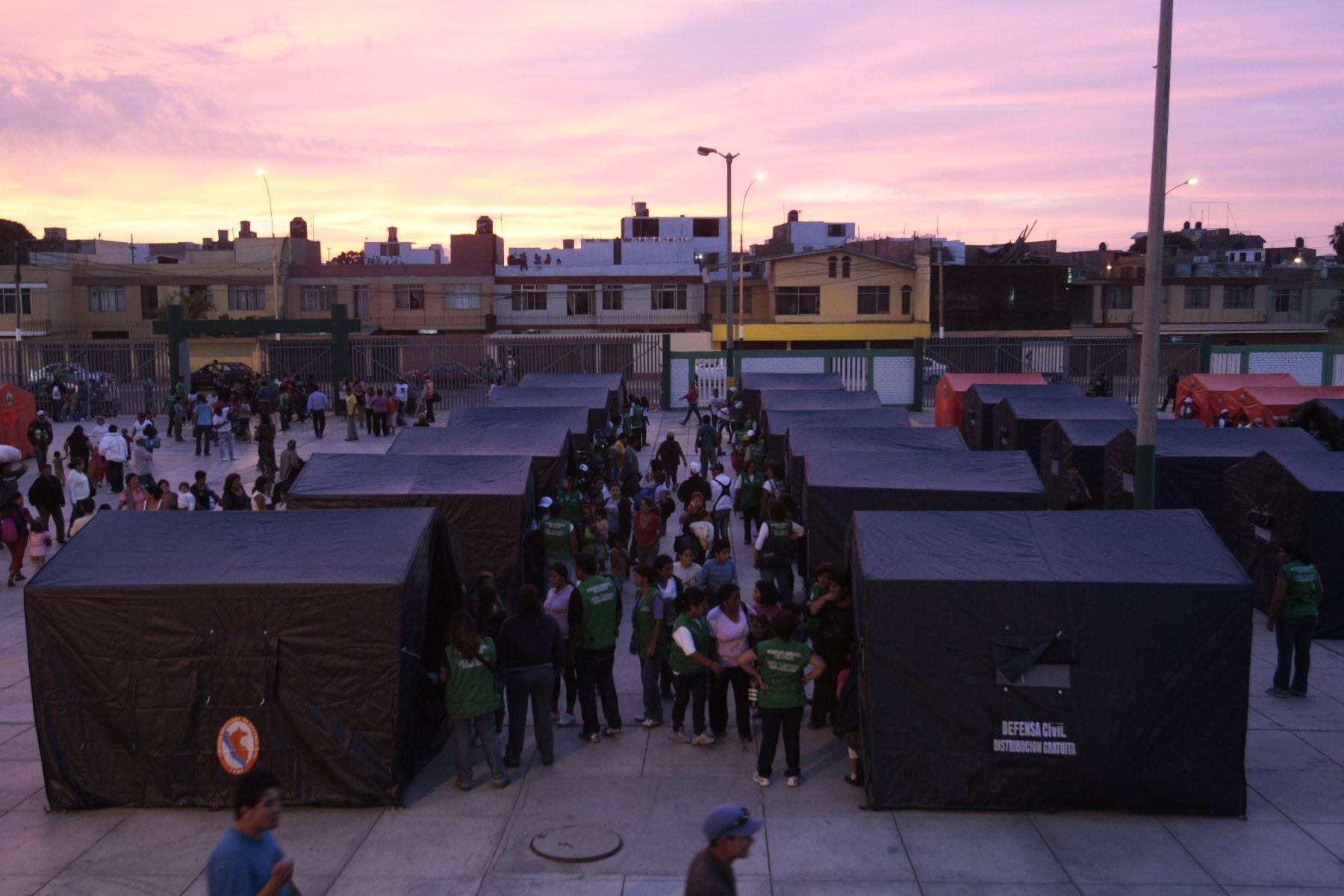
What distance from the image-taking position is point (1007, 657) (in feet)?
26.4

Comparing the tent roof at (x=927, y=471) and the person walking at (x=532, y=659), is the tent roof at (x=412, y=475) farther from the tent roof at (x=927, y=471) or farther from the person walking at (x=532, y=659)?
the person walking at (x=532, y=659)

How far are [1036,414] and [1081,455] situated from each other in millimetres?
3779

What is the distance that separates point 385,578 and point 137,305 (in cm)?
6463

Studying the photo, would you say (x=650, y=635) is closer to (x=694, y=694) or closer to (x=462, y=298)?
(x=694, y=694)

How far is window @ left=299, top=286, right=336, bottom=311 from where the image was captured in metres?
64.7

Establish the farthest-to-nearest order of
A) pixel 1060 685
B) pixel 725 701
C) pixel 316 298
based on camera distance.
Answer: pixel 316 298 < pixel 725 701 < pixel 1060 685

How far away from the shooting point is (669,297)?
2596 inches

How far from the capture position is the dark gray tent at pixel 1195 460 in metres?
16.1

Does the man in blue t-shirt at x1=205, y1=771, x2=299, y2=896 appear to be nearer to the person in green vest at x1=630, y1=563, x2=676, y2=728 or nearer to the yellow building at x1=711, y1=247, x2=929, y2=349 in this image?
the person in green vest at x1=630, y1=563, x2=676, y2=728

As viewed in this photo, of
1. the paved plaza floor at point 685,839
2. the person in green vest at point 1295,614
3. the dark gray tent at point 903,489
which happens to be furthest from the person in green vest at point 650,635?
the person in green vest at point 1295,614

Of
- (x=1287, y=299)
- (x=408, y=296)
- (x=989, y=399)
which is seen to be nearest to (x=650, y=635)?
(x=989, y=399)

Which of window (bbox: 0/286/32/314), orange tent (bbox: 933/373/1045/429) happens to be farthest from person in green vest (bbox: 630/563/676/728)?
window (bbox: 0/286/32/314)

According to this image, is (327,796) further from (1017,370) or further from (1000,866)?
(1017,370)

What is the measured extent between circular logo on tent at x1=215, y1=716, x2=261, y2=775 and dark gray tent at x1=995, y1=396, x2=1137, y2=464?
16.6 m
